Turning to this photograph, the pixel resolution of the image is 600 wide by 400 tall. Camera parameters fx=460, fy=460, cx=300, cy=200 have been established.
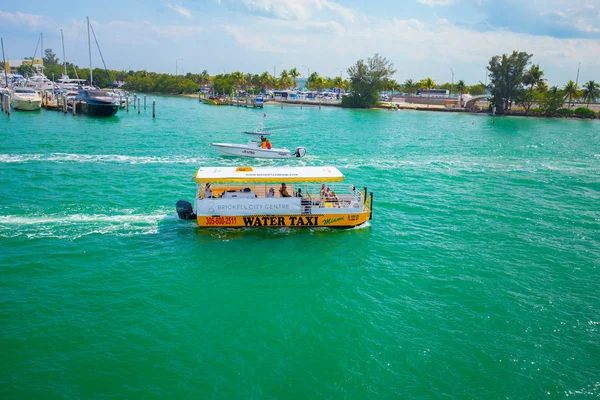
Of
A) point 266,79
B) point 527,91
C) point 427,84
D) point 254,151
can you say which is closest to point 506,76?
point 527,91

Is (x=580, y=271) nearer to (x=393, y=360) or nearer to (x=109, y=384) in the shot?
(x=393, y=360)

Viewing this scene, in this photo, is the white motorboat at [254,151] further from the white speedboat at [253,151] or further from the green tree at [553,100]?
the green tree at [553,100]

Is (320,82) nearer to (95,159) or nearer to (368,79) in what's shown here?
(368,79)

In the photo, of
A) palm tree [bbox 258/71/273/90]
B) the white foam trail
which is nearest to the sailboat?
the white foam trail

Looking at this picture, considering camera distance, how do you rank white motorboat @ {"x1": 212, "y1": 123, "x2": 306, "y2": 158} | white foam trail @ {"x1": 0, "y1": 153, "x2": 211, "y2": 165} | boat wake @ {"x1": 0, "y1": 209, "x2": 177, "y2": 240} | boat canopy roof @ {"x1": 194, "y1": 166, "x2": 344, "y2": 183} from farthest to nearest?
white motorboat @ {"x1": 212, "y1": 123, "x2": 306, "y2": 158}
white foam trail @ {"x1": 0, "y1": 153, "x2": 211, "y2": 165}
boat canopy roof @ {"x1": 194, "y1": 166, "x2": 344, "y2": 183}
boat wake @ {"x1": 0, "y1": 209, "x2": 177, "y2": 240}

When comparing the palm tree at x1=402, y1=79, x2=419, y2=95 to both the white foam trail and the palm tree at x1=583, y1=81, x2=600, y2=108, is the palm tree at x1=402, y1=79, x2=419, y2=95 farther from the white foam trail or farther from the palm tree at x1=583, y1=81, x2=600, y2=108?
the white foam trail

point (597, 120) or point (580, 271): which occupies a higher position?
point (597, 120)

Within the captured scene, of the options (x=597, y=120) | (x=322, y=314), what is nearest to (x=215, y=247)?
(x=322, y=314)
